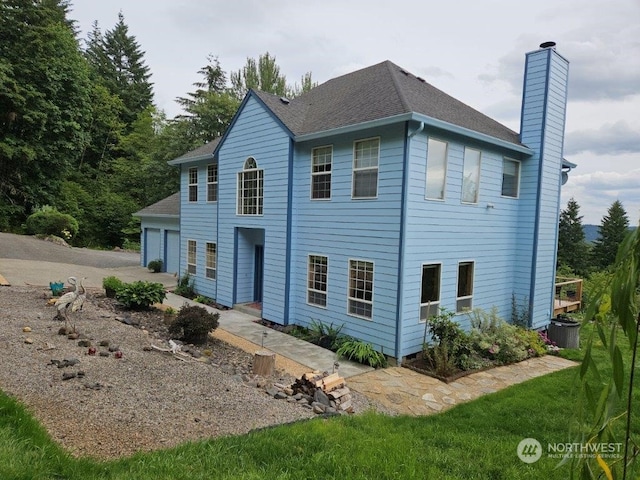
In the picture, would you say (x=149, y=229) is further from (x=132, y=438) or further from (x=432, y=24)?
(x=132, y=438)

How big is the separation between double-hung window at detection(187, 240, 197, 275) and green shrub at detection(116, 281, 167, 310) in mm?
4311

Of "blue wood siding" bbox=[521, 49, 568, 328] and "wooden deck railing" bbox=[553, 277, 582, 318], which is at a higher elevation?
"blue wood siding" bbox=[521, 49, 568, 328]

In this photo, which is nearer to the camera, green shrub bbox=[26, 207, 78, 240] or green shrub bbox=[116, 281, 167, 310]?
green shrub bbox=[116, 281, 167, 310]

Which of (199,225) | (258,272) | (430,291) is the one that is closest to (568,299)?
(430,291)

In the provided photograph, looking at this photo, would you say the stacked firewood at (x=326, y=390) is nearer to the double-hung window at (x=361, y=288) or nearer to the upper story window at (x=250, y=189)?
the double-hung window at (x=361, y=288)

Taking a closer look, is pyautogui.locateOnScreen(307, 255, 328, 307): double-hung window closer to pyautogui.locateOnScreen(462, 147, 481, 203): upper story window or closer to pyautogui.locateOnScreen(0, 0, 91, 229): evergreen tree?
pyautogui.locateOnScreen(462, 147, 481, 203): upper story window

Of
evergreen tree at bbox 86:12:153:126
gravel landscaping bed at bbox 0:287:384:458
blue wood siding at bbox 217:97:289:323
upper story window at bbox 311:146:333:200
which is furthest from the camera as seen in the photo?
evergreen tree at bbox 86:12:153:126

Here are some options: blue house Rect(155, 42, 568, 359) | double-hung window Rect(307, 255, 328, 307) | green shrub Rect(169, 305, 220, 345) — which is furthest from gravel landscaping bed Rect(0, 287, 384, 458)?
blue house Rect(155, 42, 568, 359)

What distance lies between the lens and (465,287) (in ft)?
32.5

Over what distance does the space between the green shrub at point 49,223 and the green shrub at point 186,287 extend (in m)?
15.1

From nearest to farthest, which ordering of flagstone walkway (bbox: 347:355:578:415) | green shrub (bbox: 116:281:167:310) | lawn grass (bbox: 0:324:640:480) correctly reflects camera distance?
lawn grass (bbox: 0:324:640:480) → flagstone walkway (bbox: 347:355:578:415) → green shrub (bbox: 116:281:167:310)

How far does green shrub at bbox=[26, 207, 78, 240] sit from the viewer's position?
24.5m

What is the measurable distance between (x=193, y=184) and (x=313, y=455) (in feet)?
44.8

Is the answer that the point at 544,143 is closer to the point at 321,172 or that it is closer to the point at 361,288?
the point at 321,172
